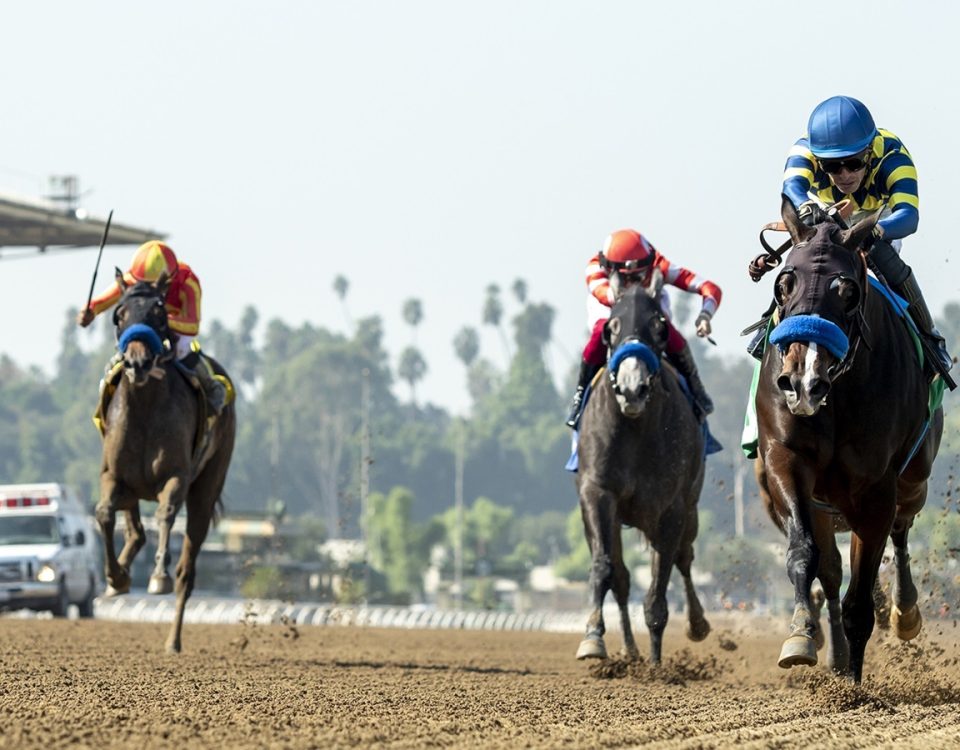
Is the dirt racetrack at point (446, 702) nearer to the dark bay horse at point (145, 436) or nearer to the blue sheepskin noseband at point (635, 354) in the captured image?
the dark bay horse at point (145, 436)

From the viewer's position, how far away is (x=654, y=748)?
7.34m

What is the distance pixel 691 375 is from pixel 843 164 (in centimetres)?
357

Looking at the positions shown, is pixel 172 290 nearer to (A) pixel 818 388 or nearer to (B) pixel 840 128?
(B) pixel 840 128

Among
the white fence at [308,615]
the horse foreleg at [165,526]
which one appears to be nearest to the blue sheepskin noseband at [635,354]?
the horse foreleg at [165,526]

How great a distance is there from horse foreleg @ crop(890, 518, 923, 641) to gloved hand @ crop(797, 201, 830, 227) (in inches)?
102

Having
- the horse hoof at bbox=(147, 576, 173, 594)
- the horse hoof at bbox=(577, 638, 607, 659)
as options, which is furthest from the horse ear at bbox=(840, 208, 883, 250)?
the horse hoof at bbox=(147, 576, 173, 594)

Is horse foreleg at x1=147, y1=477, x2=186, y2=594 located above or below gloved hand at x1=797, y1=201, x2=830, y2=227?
below

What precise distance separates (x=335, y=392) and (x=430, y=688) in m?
156

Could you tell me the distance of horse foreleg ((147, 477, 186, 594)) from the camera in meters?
13.6

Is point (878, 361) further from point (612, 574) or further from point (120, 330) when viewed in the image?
point (120, 330)

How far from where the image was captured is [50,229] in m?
56.3

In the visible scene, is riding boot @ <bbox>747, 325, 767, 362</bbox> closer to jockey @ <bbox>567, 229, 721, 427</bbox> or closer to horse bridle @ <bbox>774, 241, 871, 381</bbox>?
horse bridle @ <bbox>774, 241, 871, 381</bbox>

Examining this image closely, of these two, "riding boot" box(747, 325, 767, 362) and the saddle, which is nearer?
"riding boot" box(747, 325, 767, 362)

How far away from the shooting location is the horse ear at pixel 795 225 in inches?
367
